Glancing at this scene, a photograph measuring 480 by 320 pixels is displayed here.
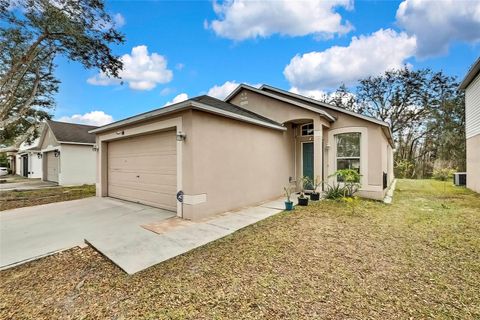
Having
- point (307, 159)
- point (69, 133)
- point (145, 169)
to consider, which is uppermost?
point (69, 133)

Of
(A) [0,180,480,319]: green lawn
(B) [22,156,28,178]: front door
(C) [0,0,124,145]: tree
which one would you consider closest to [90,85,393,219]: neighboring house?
(A) [0,180,480,319]: green lawn

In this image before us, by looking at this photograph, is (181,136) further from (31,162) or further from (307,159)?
(31,162)

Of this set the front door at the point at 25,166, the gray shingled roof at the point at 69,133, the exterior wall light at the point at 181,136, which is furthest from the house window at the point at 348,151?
the front door at the point at 25,166

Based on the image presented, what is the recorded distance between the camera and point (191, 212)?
5902 mm

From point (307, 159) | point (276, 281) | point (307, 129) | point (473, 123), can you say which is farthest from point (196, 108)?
point (473, 123)

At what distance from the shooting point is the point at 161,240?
14.9ft

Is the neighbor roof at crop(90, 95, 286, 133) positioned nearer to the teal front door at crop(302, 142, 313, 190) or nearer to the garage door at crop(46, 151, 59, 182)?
the teal front door at crop(302, 142, 313, 190)

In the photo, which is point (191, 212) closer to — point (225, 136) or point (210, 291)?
point (225, 136)

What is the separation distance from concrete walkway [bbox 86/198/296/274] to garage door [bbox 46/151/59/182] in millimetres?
16704

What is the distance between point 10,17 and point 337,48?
15.6 metres

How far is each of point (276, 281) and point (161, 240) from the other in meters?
2.56

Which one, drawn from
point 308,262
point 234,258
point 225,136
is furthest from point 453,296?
point 225,136

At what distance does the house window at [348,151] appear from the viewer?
9.17 metres

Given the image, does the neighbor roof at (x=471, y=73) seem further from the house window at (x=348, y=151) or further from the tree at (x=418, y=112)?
the tree at (x=418, y=112)
